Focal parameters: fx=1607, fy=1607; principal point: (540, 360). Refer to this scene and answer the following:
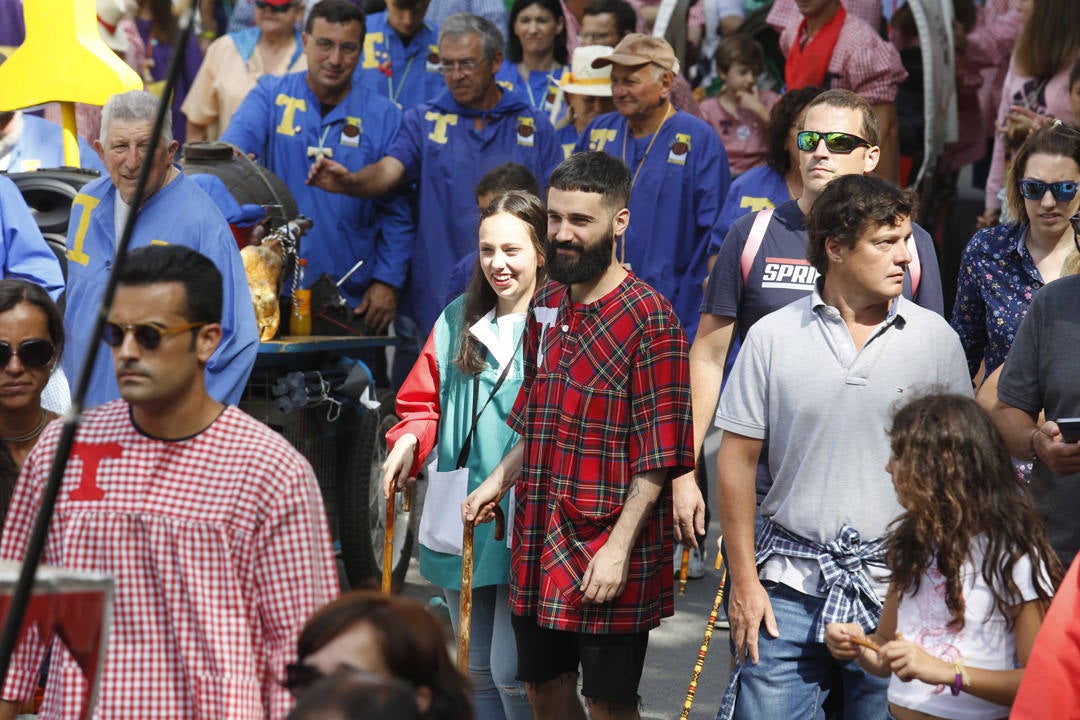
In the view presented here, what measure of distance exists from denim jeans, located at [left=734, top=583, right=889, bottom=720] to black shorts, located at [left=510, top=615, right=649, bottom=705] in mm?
387

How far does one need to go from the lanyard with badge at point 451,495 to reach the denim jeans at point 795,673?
1.15 meters

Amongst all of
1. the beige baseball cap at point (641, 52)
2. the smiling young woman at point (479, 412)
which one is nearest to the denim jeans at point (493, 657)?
the smiling young woman at point (479, 412)

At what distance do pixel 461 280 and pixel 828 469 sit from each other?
2.40 metres

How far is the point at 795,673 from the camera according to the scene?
13.6 feet

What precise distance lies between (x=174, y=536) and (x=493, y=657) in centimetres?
189

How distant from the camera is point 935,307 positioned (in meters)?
4.76

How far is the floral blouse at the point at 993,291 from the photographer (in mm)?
5141

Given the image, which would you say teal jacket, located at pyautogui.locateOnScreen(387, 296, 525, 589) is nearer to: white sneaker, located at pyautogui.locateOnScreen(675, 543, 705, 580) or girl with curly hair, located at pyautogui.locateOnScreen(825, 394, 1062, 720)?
girl with curly hair, located at pyautogui.locateOnScreen(825, 394, 1062, 720)

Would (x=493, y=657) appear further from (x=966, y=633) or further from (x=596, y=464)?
(x=966, y=633)

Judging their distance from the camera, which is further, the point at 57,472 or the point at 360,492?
the point at 360,492

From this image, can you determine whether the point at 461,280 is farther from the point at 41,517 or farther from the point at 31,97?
the point at 41,517

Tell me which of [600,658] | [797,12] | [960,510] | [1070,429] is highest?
[797,12]

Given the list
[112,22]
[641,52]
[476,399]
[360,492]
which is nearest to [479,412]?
[476,399]

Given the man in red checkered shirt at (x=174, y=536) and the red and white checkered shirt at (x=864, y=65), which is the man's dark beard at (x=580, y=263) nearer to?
the man in red checkered shirt at (x=174, y=536)
